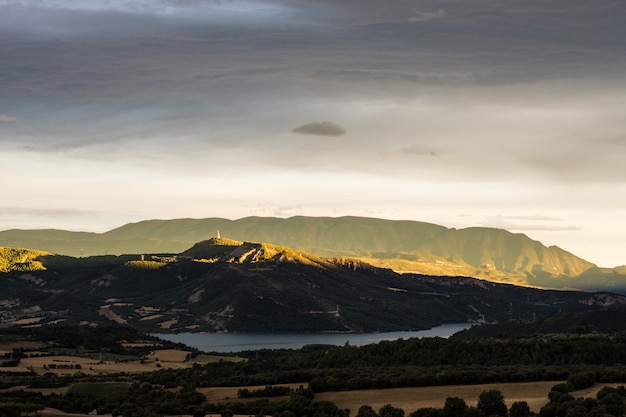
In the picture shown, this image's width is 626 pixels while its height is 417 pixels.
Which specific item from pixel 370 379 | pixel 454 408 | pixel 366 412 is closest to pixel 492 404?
pixel 454 408

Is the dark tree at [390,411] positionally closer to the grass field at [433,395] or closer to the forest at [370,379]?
the forest at [370,379]

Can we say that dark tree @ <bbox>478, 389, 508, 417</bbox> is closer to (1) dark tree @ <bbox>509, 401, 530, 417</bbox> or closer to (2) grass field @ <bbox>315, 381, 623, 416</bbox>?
(1) dark tree @ <bbox>509, 401, 530, 417</bbox>

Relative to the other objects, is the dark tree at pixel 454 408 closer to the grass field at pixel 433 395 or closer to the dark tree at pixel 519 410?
the dark tree at pixel 519 410

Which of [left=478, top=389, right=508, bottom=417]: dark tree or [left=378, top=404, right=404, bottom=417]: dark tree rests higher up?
[left=478, top=389, right=508, bottom=417]: dark tree

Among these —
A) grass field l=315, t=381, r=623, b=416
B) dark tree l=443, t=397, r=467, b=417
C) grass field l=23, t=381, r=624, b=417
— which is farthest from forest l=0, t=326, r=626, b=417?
grass field l=315, t=381, r=623, b=416

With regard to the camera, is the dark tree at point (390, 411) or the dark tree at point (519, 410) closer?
the dark tree at point (519, 410)

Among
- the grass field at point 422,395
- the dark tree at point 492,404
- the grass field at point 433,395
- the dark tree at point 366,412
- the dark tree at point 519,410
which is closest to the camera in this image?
the dark tree at point 519,410

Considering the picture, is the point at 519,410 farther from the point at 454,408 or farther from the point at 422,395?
the point at 422,395

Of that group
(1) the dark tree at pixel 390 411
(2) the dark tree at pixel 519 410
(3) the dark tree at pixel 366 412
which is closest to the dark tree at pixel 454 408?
(1) the dark tree at pixel 390 411

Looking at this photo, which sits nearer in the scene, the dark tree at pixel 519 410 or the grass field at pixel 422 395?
the dark tree at pixel 519 410

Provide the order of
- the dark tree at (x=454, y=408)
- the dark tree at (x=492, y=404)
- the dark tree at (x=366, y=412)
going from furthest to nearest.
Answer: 1. the dark tree at (x=366, y=412)
2. the dark tree at (x=492, y=404)
3. the dark tree at (x=454, y=408)

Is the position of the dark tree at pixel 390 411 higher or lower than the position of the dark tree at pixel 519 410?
lower

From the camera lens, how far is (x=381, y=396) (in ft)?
477

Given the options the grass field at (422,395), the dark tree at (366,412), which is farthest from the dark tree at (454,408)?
the dark tree at (366,412)
